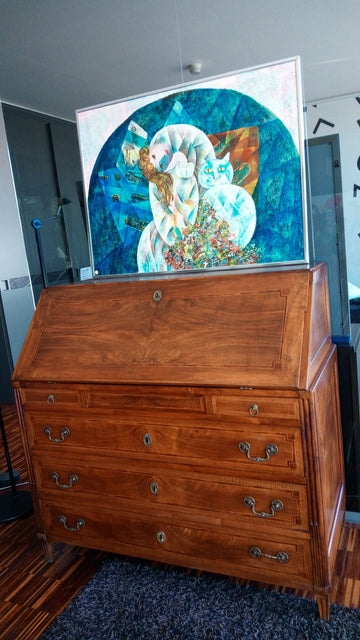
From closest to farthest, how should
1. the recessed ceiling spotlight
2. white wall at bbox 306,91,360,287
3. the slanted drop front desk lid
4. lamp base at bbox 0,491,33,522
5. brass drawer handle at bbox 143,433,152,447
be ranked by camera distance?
1. the slanted drop front desk lid
2. brass drawer handle at bbox 143,433,152,447
3. white wall at bbox 306,91,360,287
4. the recessed ceiling spotlight
5. lamp base at bbox 0,491,33,522

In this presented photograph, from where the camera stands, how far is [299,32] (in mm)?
1958

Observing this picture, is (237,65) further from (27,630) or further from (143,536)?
(27,630)

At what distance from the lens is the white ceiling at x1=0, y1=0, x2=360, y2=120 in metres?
1.90

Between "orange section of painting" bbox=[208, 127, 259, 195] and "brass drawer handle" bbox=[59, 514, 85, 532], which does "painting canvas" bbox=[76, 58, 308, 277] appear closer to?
"orange section of painting" bbox=[208, 127, 259, 195]

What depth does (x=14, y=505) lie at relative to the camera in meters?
2.57

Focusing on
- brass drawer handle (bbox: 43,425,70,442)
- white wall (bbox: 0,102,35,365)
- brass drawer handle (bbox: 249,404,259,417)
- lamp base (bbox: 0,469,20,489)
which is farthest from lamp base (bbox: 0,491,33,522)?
brass drawer handle (bbox: 249,404,259,417)

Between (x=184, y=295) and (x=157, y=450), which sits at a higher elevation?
(x=184, y=295)

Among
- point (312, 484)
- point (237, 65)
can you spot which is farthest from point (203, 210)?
point (312, 484)

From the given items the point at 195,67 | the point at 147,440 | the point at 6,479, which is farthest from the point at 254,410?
the point at 6,479

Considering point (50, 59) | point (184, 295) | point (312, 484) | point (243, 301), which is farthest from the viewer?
point (50, 59)

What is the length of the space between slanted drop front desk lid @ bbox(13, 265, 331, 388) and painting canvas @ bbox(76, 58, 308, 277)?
0.22m

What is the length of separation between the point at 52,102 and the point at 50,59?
8.6 inches

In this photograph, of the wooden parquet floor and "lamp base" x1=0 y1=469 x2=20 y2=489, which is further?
"lamp base" x1=0 y1=469 x2=20 y2=489

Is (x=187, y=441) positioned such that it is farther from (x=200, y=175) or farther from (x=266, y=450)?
(x=200, y=175)
